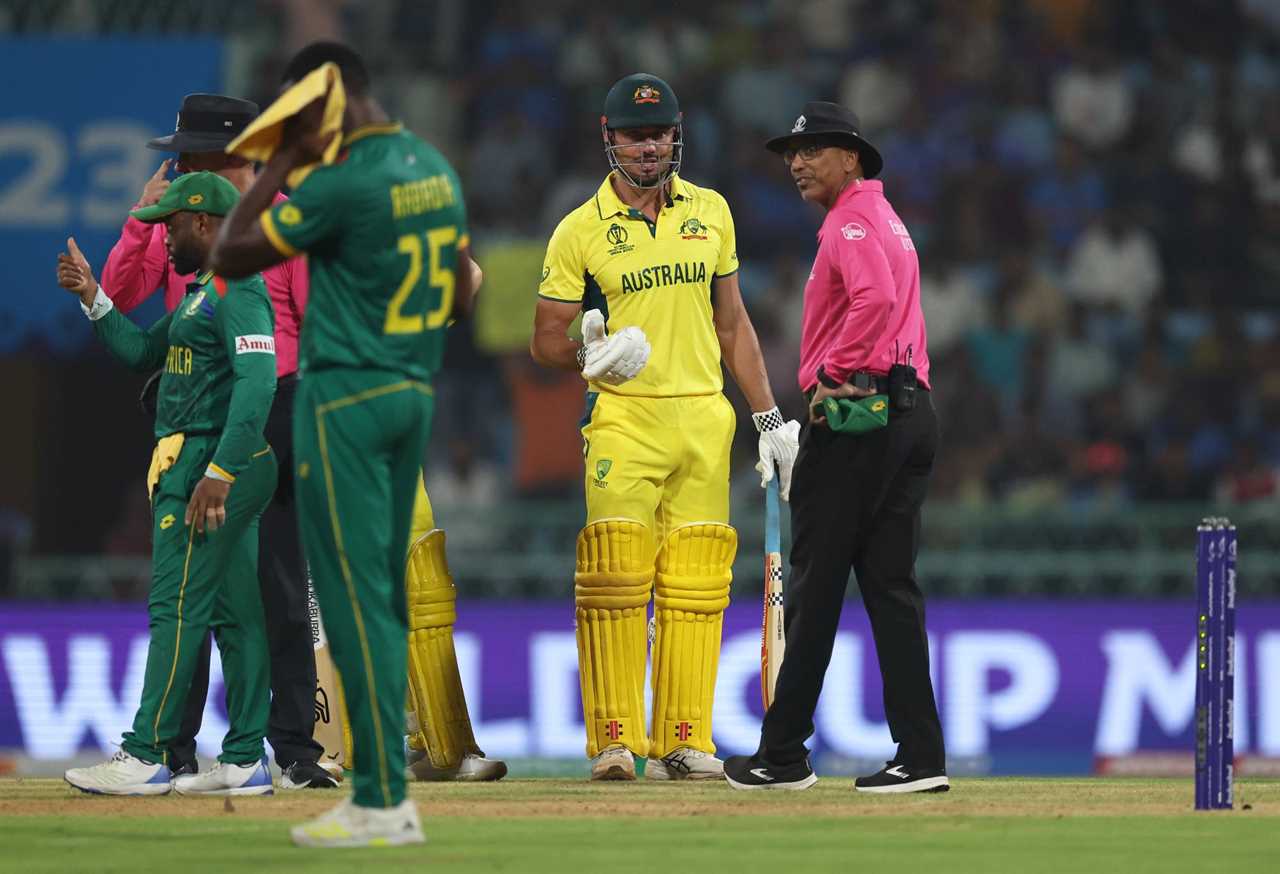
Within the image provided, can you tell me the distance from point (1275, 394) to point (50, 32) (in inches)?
359

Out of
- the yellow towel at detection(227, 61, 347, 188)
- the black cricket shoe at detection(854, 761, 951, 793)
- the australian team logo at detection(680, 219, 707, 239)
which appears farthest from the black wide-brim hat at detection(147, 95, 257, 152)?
the black cricket shoe at detection(854, 761, 951, 793)

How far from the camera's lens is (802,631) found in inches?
279

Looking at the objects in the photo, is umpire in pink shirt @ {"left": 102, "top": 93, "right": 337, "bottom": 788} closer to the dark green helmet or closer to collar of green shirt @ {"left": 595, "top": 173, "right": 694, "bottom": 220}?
collar of green shirt @ {"left": 595, "top": 173, "right": 694, "bottom": 220}

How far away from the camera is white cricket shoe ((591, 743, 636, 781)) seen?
7.72 meters

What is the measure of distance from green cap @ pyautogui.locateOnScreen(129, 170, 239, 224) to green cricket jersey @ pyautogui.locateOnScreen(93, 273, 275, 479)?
247 mm

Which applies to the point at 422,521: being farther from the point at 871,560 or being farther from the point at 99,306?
the point at 871,560

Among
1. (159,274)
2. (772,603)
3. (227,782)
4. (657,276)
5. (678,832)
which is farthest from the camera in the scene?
(772,603)

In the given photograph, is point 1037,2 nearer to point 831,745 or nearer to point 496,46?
point 496,46

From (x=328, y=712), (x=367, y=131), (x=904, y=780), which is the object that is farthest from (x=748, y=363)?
(x=367, y=131)

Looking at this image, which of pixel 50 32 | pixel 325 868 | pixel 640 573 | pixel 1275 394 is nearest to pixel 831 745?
pixel 640 573

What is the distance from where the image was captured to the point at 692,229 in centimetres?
790

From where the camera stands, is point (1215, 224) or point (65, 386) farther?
point (1215, 224)

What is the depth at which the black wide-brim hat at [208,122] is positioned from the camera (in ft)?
25.6

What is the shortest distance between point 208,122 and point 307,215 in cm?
244
